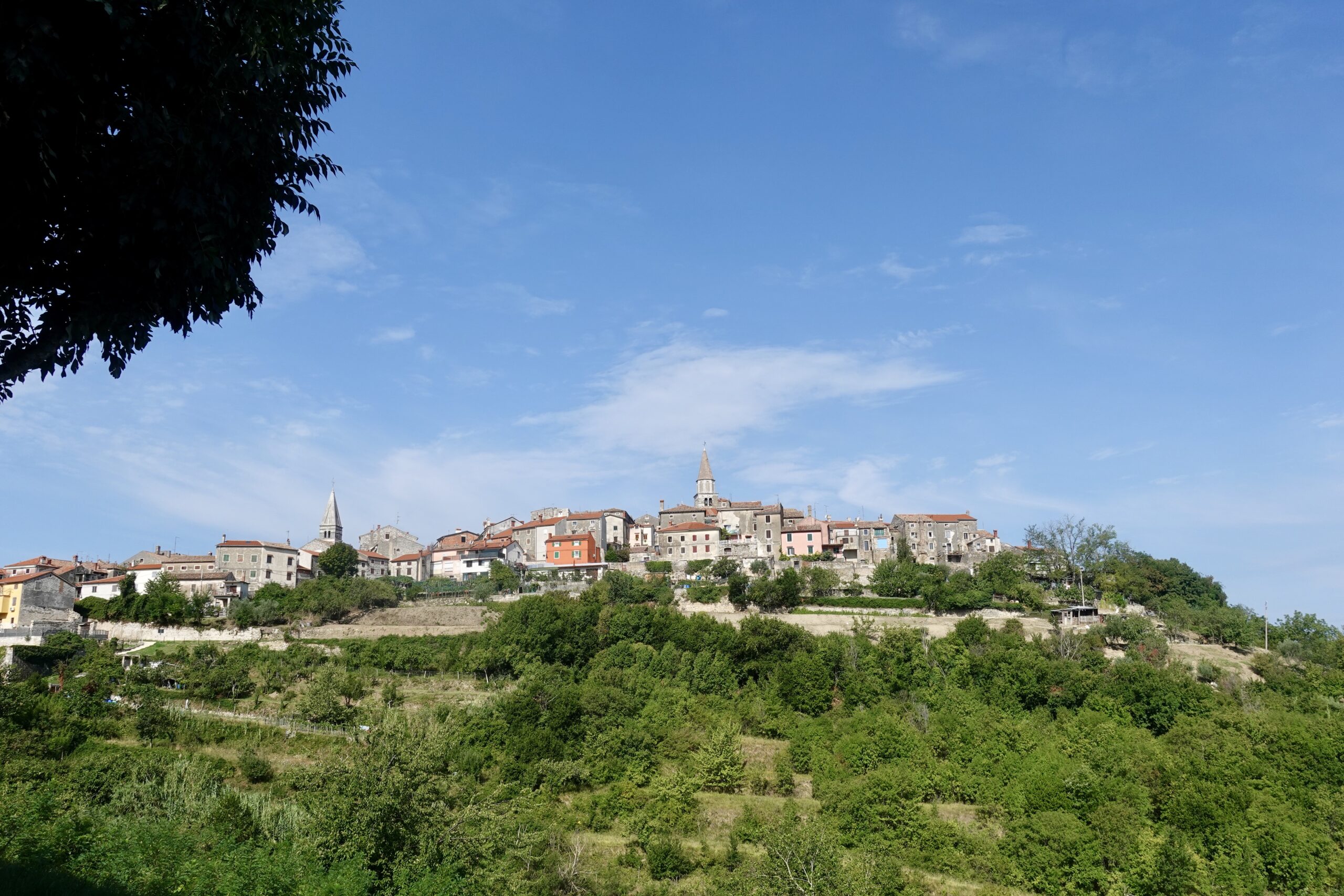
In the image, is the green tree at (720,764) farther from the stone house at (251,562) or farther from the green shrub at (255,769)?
the stone house at (251,562)

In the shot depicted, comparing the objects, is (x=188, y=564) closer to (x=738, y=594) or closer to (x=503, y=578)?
(x=503, y=578)

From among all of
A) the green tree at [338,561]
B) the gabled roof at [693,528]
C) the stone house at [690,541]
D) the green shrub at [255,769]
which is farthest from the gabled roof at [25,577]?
the gabled roof at [693,528]

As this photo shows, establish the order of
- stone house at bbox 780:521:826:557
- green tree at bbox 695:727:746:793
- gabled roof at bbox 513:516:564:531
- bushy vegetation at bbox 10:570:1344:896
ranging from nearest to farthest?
1. bushy vegetation at bbox 10:570:1344:896
2. green tree at bbox 695:727:746:793
3. stone house at bbox 780:521:826:557
4. gabled roof at bbox 513:516:564:531

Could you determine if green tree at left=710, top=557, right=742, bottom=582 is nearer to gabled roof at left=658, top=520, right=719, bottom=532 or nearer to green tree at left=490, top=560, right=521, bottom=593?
gabled roof at left=658, top=520, right=719, bottom=532

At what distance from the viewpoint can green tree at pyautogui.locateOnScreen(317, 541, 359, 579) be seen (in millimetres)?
75625

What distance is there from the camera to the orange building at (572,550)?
263 feet

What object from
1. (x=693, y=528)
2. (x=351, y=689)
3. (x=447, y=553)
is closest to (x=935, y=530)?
(x=693, y=528)

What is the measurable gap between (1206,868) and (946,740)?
11542 mm

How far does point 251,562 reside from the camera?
75.7m

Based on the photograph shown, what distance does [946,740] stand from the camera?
4341 centimetres

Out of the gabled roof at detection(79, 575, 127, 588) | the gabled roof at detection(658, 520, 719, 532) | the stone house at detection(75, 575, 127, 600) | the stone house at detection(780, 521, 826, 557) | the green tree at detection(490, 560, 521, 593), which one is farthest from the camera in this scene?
the stone house at detection(780, 521, 826, 557)

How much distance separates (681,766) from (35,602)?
4373 cm

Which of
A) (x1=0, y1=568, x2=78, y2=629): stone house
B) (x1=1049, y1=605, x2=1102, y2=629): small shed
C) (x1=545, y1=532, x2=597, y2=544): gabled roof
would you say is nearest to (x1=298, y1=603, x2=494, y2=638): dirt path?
(x1=0, y1=568, x2=78, y2=629): stone house

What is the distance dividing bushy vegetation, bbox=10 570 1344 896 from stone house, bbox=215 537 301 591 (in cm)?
→ 2088
